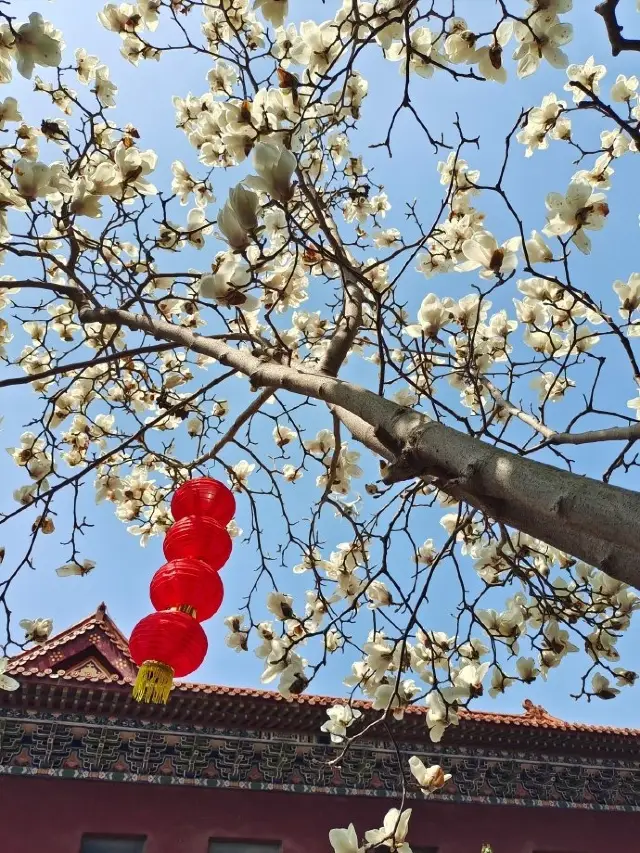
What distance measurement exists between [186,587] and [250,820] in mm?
4232

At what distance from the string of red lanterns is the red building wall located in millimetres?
3810

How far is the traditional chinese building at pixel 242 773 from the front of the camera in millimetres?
4773

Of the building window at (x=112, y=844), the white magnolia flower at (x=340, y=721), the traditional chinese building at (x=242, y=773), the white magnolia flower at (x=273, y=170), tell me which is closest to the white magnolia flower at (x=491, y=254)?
the white magnolia flower at (x=273, y=170)

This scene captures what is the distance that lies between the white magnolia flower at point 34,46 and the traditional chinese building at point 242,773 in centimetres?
422

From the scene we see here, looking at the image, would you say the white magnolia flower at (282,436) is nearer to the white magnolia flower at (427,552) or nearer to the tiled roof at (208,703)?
the white magnolia flower at (427,552)

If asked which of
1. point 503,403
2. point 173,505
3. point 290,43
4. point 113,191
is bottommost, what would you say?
point 173,505

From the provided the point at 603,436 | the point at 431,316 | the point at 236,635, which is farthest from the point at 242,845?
the point at 603,436

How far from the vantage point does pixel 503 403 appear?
82.2 inches

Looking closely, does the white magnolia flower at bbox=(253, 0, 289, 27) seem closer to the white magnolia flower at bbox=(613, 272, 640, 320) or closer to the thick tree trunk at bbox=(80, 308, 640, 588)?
the thick tree trunk at bbox=(80, 308, 640, 588)

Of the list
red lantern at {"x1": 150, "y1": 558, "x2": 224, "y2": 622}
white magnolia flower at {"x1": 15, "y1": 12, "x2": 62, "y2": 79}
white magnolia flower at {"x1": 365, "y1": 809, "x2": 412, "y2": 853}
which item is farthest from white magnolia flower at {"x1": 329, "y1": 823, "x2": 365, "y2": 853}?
white magnolia flower at {"x1": 15, "y1": 12, "x2": 62, "y2": 79}

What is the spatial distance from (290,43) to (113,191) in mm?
1078

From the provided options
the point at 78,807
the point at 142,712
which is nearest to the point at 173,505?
the point at 142,712

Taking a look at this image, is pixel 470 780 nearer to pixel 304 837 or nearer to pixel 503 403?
pixel 304 837

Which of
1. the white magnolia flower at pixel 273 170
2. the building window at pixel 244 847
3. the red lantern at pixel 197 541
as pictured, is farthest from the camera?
the building window at pixel 244 847
